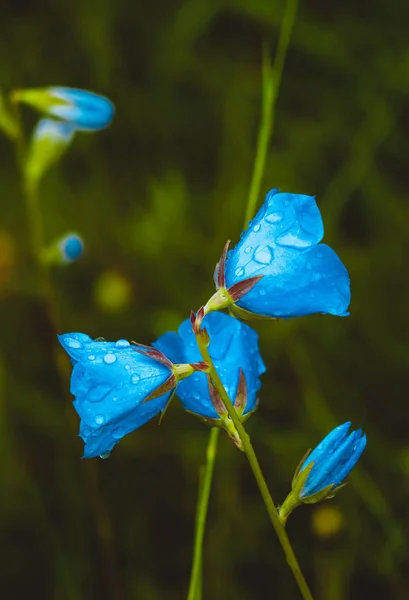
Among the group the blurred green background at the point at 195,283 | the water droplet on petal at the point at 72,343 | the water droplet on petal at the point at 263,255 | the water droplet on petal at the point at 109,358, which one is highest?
the water droplet on petal at the point at 263,255

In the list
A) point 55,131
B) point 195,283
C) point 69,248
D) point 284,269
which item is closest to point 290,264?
point 284,269

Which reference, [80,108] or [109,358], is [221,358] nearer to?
[109,358]

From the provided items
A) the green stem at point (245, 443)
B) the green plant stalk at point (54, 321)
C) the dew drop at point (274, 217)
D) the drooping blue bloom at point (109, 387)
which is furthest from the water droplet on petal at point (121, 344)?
the green plant stalk at point (54, 321)

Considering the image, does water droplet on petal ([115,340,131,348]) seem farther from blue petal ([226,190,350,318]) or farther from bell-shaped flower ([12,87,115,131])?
bell-shaped flower ([12,87,115,131])

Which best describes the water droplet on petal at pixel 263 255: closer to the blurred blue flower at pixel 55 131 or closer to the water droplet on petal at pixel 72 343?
the water droplet on petal at pixel 72 343

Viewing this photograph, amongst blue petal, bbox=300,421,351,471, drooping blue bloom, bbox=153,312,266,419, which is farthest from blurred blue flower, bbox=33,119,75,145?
blue petal, bbox=300,421,351,471

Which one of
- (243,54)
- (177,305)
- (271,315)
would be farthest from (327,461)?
(243,54)

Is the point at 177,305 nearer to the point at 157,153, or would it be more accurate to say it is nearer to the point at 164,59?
the point at 157,153
